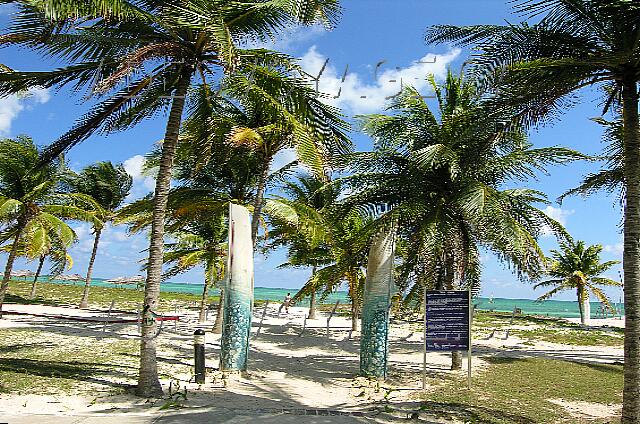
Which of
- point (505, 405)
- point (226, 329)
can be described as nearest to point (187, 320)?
point (226, 329)

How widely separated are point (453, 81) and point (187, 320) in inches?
670

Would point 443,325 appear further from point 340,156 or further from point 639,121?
point 639,121

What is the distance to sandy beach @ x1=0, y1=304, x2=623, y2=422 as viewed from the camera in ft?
26.4

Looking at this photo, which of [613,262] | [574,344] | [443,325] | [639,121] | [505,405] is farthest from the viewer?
[613,262]

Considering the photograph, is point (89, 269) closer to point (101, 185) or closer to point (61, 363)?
point (101, 185)

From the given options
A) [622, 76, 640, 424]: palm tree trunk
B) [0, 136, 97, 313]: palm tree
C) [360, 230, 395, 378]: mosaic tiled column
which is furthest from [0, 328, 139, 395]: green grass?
[622, 76, 640, 424]: palm tree trunk

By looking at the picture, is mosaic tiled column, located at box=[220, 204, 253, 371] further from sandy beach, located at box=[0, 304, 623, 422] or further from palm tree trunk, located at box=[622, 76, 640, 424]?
palm tree trunk, located at box=[622, 76, 640, 424]

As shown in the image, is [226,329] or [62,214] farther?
[62,214]

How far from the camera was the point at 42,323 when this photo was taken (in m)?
19.3

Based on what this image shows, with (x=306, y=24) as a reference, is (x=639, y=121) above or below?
below

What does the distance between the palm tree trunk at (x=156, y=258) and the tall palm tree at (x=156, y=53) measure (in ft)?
0.06

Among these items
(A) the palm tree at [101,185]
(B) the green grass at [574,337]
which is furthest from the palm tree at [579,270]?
(A) the palm tree at [101,185]

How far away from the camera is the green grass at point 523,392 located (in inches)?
338

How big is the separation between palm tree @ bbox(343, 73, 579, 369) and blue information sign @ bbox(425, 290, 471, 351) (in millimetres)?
1666
